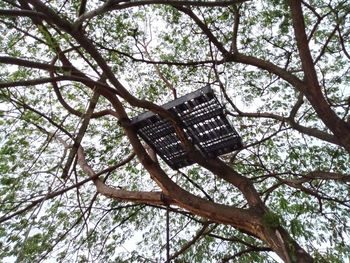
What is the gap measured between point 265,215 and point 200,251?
6.46 ft

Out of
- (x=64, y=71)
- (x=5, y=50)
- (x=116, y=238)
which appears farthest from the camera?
(x=116, y=238)

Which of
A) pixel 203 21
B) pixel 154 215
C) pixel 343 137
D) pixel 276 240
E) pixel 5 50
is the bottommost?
pixel 276 240

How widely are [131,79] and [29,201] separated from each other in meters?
2.23

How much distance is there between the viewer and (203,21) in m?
3.91

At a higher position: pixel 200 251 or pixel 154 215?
pixel 154 215

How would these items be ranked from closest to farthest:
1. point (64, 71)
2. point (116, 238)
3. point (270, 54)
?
point (64, 71) < point (270, 54) < point (116, 238)

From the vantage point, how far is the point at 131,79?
4.96 metres

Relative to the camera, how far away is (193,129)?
120 inches

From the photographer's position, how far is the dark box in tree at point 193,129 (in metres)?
2.75

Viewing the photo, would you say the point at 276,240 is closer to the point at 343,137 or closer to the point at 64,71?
the point at 343,137

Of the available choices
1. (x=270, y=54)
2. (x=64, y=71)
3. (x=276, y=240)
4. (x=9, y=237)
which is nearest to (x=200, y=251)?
(x=276, y=240)

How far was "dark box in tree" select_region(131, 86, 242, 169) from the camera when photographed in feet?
9.02

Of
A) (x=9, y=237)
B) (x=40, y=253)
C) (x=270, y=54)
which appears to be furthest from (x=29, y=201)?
(x=270, y=54)

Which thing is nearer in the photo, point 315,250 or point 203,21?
point 315,250
